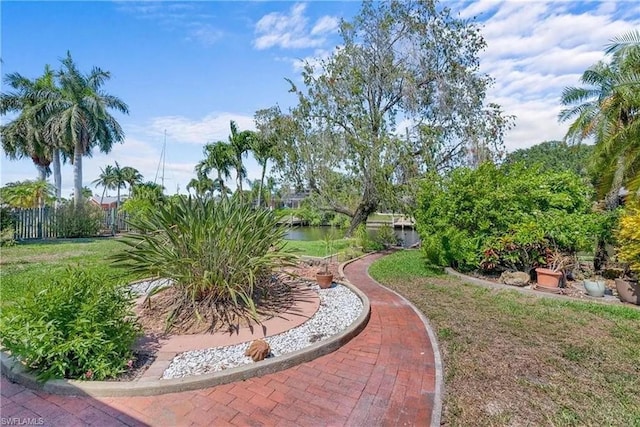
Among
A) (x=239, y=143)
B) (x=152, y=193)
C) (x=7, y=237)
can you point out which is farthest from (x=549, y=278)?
(x=239, y=143)

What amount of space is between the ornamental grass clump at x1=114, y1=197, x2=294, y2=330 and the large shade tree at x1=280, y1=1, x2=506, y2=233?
908 centimetres

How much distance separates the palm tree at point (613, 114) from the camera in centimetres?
777

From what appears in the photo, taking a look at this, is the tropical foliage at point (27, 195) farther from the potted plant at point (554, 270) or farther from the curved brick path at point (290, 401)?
the potted plant at point (554, 270)

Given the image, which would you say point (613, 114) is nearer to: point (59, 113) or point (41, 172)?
point (59, 113)

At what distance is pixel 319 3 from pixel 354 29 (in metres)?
6.50

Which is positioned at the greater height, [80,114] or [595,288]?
[80,114]

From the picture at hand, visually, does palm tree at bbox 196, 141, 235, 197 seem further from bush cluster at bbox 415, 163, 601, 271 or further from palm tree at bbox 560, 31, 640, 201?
palm tree at bbox 560, 31, 640, 201

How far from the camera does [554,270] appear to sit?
658 cm

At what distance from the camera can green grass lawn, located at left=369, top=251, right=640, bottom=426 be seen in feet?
8.76

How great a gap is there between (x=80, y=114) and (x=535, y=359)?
23.4m

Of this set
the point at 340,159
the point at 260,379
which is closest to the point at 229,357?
the point at 260,379

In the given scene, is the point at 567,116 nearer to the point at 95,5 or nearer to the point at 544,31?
the point at 544,31

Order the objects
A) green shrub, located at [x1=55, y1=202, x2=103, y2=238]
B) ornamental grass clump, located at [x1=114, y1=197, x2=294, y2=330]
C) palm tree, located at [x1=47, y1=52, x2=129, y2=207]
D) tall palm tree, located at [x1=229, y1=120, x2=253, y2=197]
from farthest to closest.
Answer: tall palm tree, located at [x1=229, y1=120, x2=253, y2=197]
palm tree, located at [x1=47, y1=52, x2=129, y2=207]
green shrub, located at [x1=55, y1=202, x2=103, y2=238]
ornamental grass clump, located at [x1=114, y1=197, x2=294, y2=330]

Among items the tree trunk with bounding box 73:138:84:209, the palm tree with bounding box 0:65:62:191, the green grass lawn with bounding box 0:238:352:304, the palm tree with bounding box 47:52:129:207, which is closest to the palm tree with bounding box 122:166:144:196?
the palm tree with bounding box 0:65:62:191
